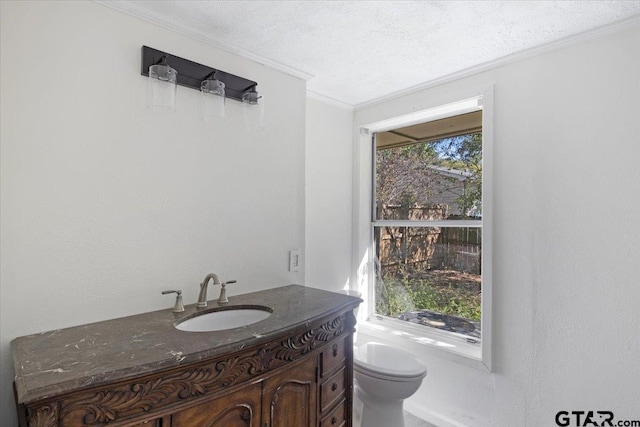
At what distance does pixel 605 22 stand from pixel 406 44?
0.90 m

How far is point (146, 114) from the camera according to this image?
60.1 inches

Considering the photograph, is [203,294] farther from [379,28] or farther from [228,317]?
[379,28]

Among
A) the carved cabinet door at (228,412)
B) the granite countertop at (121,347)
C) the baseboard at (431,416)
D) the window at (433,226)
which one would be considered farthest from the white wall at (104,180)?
the baseboard at (431,416)

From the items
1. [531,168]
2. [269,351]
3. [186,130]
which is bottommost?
[269,351]

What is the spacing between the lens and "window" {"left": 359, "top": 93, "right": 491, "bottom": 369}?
2.23 metres

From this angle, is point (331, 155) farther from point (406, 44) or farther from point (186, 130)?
point (186, 130)

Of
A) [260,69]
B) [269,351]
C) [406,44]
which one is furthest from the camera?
[260,69]

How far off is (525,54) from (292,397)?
2.11 metres

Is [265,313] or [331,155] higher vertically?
[331,155]

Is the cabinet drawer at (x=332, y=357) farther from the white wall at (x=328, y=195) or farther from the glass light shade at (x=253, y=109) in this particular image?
the glass light shade at (x=253, y=109)

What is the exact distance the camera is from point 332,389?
157 centimetres

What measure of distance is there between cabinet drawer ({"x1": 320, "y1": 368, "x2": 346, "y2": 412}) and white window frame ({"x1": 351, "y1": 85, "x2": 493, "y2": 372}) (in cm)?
92

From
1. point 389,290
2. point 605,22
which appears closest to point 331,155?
point 389,290

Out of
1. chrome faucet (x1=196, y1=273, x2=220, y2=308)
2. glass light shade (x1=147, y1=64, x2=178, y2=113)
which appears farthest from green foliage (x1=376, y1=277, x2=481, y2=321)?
glass light shade (x1=147, y1=64, x2=178, y2=113)
